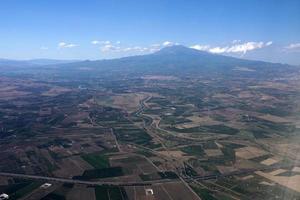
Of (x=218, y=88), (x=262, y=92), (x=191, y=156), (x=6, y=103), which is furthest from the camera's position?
(x=218, y=88)

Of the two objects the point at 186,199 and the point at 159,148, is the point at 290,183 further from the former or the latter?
the point at 159,148

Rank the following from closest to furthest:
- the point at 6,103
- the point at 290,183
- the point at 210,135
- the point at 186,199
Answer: the point at 186,199, the point at 290,183, the point at 210,135, the point at 6,103

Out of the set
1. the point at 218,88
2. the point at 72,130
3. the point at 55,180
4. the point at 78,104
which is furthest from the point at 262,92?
the point at 55,180

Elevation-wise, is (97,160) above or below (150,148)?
below

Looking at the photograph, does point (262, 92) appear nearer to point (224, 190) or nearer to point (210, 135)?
point (210, 135)

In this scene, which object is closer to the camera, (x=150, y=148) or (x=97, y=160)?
(x=97, y=160)

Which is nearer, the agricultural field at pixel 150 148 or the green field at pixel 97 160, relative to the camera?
the agricultural field at pixel 150 148

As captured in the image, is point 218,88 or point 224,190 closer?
point 224,190

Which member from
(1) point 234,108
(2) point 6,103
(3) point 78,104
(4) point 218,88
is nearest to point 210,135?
(1) point 234,108

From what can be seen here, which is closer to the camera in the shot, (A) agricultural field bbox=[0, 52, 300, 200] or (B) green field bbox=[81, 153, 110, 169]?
(A) agricultural field bbox=[0, 52, 300, 200]

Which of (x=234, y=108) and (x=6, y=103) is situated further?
(x=6, y=103)
